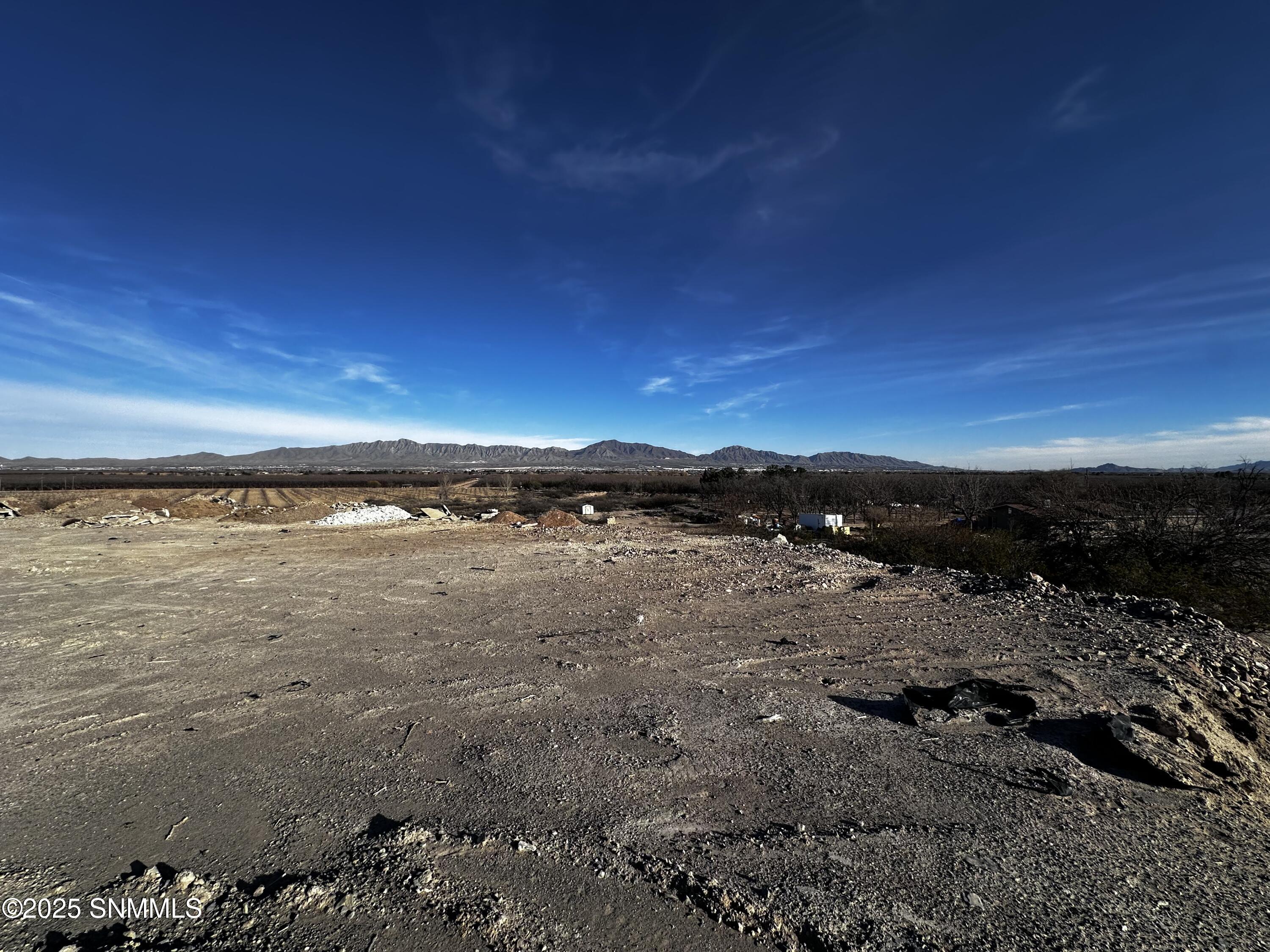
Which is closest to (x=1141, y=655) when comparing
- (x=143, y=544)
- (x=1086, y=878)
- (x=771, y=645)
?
(x=771, y=645)

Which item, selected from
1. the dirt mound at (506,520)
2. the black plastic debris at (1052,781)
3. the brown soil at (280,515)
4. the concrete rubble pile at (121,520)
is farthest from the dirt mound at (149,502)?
the black plastic debris at (1052,781)

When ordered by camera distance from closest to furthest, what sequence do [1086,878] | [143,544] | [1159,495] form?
[1086,878], [1159,495], [143,544]

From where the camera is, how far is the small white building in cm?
2008

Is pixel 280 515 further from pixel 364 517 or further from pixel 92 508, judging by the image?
pixel 92 508

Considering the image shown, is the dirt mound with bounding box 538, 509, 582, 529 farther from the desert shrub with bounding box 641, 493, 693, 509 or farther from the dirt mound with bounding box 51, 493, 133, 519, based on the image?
the dirt mound with bounding box 51, 493, 133, 519

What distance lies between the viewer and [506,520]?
24.8 meters

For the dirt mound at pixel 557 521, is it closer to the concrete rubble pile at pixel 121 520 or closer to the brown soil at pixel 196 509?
the concrete rubble pile at pixel 121 520

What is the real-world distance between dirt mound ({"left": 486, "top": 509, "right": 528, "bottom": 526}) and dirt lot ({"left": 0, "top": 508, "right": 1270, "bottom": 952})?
14.9m

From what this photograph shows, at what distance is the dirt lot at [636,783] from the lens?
285 centimetres

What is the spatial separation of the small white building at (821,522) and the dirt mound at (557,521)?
931 centimetres

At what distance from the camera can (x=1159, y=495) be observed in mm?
11742

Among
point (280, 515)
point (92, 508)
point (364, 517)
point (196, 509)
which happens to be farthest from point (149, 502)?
point (364, 517)

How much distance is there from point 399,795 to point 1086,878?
4340 millimetres

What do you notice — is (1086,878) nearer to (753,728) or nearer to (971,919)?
(971,919)
